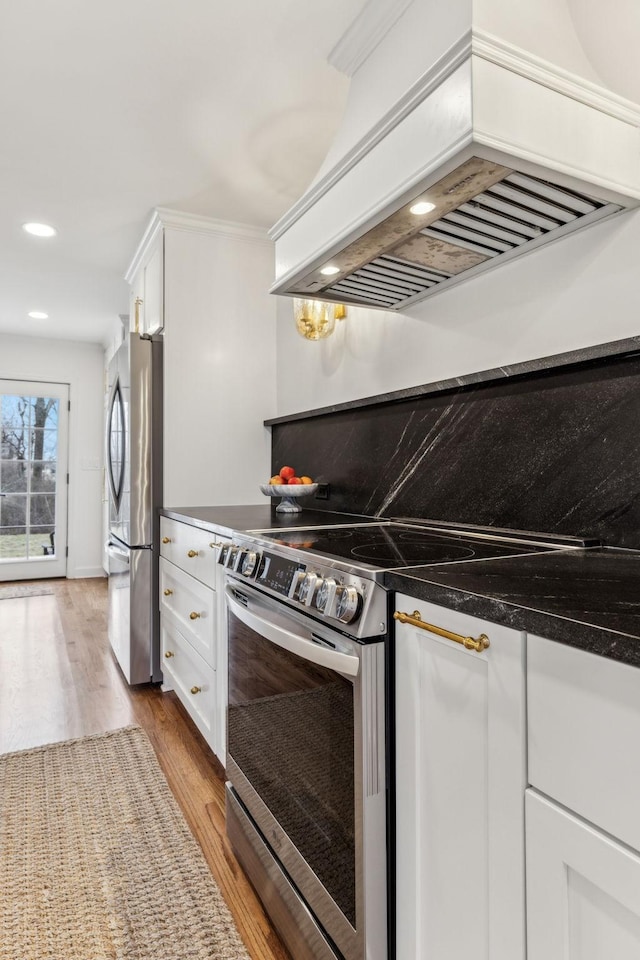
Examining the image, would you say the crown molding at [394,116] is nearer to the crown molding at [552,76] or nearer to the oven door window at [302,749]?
the crown molding at [552,76]

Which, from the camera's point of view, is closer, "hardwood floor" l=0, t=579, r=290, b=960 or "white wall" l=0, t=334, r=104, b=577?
"hardwood floor" l=0, t=579, r=290, b=960

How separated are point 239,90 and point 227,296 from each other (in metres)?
1.19

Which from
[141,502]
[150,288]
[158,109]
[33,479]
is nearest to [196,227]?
[150,288]

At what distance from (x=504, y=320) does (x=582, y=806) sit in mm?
1309

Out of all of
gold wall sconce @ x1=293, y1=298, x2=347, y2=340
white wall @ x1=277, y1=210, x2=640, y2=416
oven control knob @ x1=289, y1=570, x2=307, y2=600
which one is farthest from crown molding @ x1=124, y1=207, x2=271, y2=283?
oven control knob @ x1=289, y1=570, x2=307, y2=600

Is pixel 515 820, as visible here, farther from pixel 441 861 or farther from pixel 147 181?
pixel 147 181

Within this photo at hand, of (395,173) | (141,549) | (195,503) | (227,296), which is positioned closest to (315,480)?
(195,503)

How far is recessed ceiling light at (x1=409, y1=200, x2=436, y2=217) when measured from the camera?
130cm

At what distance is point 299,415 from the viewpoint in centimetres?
281

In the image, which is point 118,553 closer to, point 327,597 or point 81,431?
point 327,597

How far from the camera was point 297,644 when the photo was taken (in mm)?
1220

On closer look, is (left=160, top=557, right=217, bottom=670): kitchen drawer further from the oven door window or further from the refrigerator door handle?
the oven door window

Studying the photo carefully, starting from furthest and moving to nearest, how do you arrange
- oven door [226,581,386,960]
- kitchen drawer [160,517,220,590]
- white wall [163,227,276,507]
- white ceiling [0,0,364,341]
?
white wall [163,227,276,507] < kitchen drawer [160,517,220,590] < white ceiling [0,0,364,341] < oven door [226,581,386,960]

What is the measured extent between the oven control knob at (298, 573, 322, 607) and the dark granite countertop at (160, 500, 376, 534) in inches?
20.6
